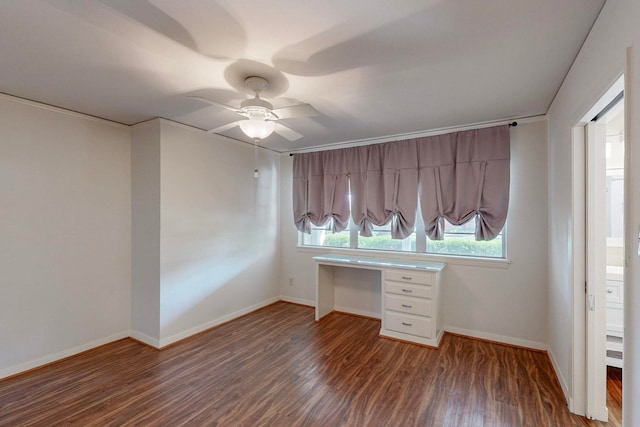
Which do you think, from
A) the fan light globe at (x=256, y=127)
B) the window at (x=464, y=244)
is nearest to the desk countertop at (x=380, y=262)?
the window at (x=464, y=244)

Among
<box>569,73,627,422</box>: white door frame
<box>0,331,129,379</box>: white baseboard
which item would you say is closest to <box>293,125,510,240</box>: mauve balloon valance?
<box>569,73,627,422</box>: white door frame

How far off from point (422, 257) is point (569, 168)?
1817 mm

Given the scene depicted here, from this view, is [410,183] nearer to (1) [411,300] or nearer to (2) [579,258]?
(1) [411,300]

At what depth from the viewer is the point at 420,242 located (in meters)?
3.60

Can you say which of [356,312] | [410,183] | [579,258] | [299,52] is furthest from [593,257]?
[356,312]

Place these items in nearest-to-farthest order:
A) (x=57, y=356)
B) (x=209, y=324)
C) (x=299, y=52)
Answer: (x=299, y=52), (x=57, y=356), (x=209, y=324)

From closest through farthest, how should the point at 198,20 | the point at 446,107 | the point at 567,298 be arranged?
the point at 198,20, the point at 567,298, the point at 446,107

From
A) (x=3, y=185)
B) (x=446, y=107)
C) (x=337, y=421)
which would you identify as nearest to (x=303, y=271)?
(x=337, y=421)

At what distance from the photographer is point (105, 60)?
6.20ft

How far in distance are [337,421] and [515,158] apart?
3.03 meters

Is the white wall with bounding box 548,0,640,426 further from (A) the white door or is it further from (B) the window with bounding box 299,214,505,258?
(B) the window with bounding box 299,214,505,258

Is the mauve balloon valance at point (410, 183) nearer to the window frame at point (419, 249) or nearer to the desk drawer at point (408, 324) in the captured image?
the window frame at point (419, 249)

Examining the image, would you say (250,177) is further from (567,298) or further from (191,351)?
(567,298)

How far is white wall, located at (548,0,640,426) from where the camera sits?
1150 mm
